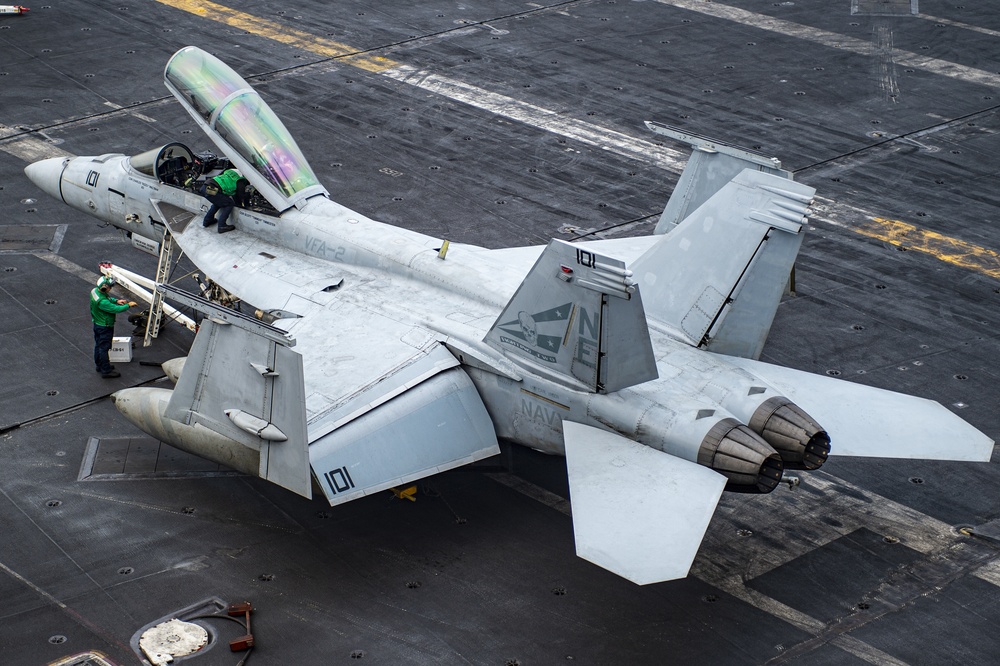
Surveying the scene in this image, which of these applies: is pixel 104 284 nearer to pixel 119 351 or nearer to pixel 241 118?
pixel 119 351

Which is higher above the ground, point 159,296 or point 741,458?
point 741,458

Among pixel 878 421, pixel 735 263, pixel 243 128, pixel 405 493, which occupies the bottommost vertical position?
pixel 405 493

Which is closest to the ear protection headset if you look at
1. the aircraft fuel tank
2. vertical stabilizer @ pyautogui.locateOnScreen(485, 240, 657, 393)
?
the aircraft fuel tank

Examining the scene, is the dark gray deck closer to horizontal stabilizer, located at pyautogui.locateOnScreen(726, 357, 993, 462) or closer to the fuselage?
the fuselage

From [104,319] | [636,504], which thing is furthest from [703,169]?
[104,319]

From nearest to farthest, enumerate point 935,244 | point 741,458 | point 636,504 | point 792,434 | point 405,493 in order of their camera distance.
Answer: point 636,504
point 741,458
point 792,434
point 405,493
point 935,244

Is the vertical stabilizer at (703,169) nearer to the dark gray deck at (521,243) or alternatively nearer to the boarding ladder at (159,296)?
the dark gray deck at (521,243)

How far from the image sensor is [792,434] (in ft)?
45.3

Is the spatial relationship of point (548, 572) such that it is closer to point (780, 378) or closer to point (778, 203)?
point (780, 378)

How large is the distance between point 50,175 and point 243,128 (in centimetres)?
A: 454

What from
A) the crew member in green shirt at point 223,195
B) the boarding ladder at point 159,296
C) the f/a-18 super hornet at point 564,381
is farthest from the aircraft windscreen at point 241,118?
the boarding ladder at point 159,296

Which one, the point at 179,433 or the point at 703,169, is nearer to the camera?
the point at 179,433

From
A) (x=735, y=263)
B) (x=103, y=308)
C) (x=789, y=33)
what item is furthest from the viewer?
(x=789, y=33)

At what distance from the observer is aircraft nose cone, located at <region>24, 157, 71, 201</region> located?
68.7 ft
